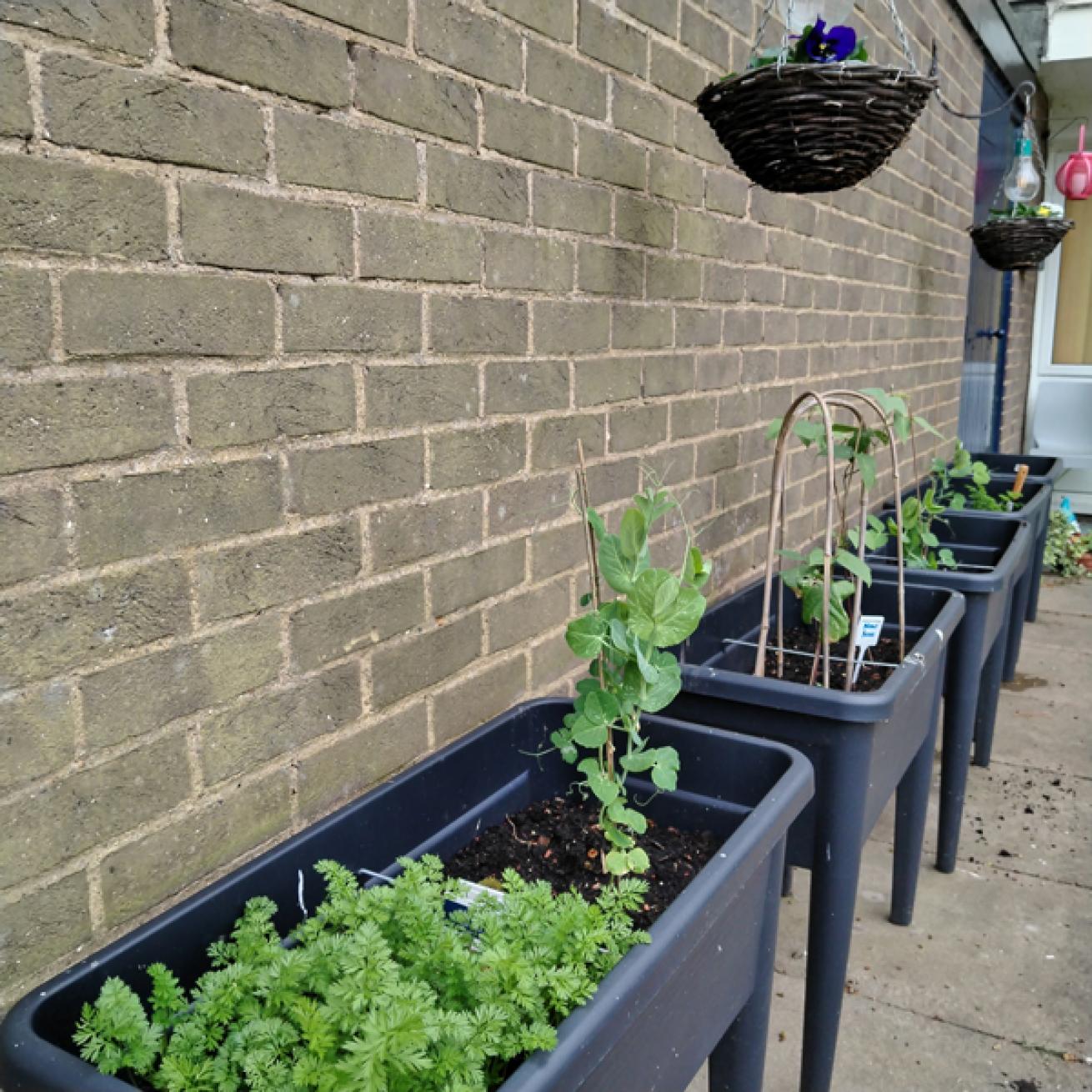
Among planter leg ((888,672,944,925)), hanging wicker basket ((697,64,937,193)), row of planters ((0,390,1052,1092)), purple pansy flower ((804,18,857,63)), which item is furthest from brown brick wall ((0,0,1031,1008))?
planter leg ((888,672,944,925))

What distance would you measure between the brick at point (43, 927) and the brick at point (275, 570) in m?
0.31

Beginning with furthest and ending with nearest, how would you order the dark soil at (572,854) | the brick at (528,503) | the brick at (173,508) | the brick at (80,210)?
the brick at (528,503), the dark soil at (572,854), the brick at (173,508), the brick at (80,210)

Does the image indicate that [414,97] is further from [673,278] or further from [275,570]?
[673,278]

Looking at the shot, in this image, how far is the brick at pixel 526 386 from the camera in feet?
5.35

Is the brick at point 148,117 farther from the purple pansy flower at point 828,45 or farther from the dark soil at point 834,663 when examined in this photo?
the dark soil at point 834,663

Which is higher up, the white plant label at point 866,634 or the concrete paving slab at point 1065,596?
the white plant label at point 866,634

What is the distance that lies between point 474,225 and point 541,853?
92cm

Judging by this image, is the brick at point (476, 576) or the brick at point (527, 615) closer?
the brick at point (476, 576)

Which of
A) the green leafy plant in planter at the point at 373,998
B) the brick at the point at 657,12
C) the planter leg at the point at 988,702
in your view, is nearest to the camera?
the green leafy plant in planter at the point at 373,998

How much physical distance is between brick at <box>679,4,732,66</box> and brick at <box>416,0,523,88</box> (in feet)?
2.19

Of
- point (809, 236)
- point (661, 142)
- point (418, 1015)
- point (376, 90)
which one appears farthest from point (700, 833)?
point (809, 236)

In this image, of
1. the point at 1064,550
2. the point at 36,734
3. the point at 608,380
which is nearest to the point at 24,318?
the point at 36,734

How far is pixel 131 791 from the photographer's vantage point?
111 cm

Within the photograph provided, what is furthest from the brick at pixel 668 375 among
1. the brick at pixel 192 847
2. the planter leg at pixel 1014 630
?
the planter leg at pixel 1014 630
